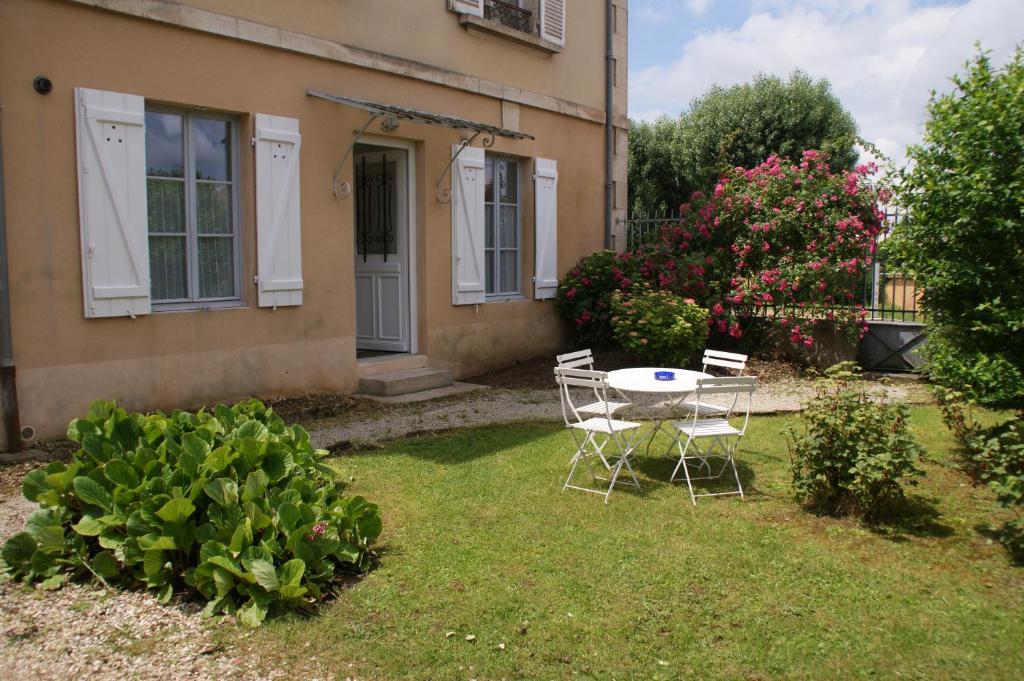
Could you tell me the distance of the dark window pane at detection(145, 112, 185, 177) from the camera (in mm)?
6871

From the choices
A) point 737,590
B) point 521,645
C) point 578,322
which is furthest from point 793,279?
point 521,645

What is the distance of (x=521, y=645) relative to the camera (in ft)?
11.1

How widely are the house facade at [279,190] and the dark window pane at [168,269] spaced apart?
0.02m

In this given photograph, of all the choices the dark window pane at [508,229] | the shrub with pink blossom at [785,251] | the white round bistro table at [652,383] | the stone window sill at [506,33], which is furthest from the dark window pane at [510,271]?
the white round bistro table at [652,383]

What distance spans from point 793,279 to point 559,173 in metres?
3.25

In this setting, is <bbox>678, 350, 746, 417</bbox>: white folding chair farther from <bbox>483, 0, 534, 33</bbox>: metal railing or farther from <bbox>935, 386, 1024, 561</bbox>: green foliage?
<bbox>483, 0, 534, 33</bbox>: metal railing

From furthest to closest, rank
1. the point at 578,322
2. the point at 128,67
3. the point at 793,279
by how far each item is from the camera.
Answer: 1. the point at 578,322
2. the point at 793,279
3. the point at 128,67

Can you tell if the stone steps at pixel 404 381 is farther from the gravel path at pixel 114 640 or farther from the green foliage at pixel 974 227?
the green foliage at pixel 974 227

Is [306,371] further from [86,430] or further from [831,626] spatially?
[831,626]

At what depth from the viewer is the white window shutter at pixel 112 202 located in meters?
6.24

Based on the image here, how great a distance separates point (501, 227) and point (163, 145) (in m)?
4.46

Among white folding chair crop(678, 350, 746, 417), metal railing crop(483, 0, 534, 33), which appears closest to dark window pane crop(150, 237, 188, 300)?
white folding chair crop(678, 350, 746, 417)

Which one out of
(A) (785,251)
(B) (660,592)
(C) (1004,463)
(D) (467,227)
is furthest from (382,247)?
(C) (1004,463)

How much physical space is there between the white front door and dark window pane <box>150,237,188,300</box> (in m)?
2.62
